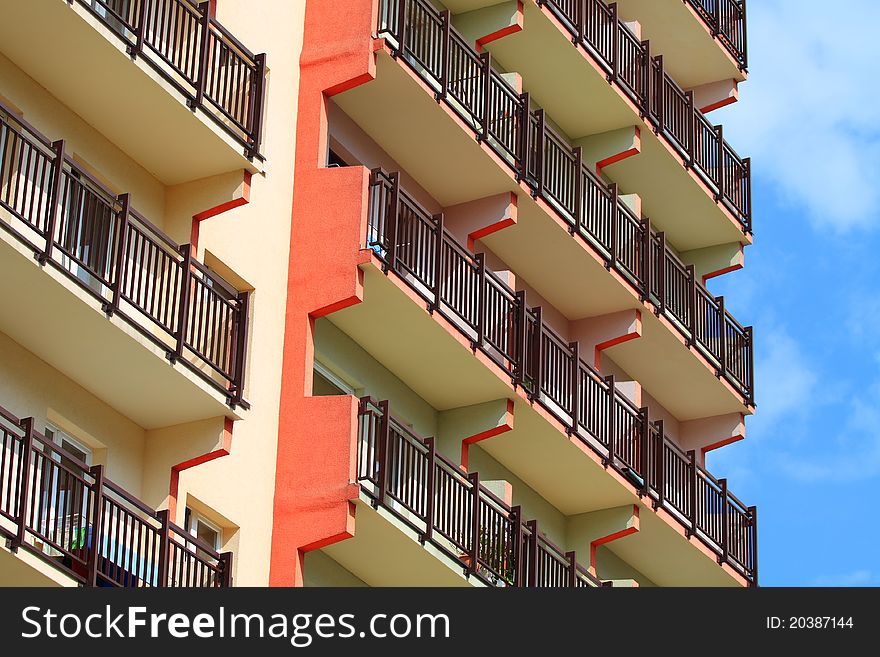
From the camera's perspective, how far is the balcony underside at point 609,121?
114 feet

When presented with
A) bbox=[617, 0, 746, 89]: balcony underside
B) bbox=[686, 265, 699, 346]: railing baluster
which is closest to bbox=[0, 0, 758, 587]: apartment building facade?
bbox=[686, 265, 699, 346]: railing baluster

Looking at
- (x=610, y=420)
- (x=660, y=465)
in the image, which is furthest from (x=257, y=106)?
(x=660, y=465)

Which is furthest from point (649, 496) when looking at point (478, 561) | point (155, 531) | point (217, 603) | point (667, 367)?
point (217, 603)

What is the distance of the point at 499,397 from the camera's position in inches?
1211

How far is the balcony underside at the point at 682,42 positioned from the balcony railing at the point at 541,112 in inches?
64.1

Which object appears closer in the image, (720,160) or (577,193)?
(577,193)

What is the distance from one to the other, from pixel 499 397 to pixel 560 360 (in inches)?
64.0

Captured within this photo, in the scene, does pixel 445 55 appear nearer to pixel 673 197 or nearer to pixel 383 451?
pixel 383 451

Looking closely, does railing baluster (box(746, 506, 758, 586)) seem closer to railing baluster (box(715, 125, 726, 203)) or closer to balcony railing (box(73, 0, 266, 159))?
railing baluster (box(715, 125, 726, 203))

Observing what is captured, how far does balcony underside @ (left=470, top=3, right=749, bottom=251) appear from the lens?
34719 mm

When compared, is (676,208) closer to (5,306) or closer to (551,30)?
(551,30)

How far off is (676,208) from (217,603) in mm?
21962

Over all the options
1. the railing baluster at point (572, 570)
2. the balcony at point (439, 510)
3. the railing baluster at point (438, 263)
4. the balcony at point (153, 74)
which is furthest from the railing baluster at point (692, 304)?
the balcony at point (153, 74)

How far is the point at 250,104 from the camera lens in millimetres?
26703
